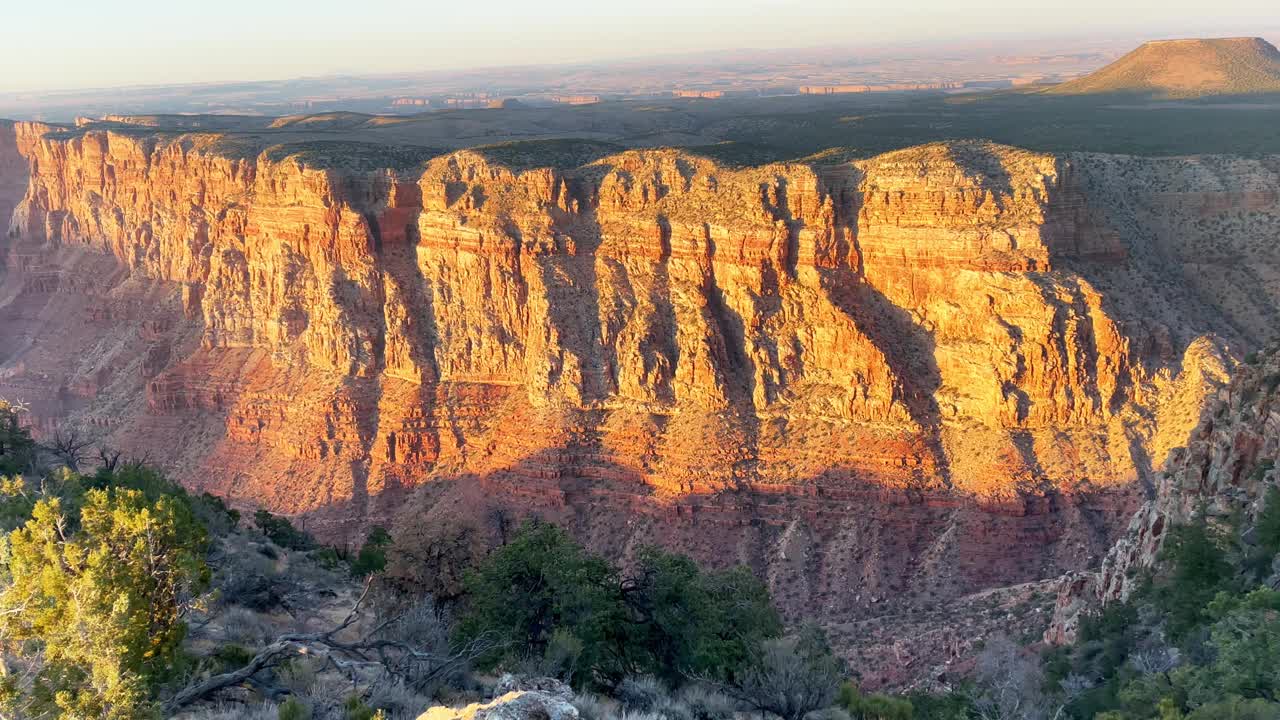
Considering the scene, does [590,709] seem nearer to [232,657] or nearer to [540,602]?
[232,657]

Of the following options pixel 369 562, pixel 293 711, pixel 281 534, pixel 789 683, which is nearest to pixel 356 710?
pixel 293 711

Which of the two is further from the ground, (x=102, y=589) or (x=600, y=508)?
(x=102, y=589)

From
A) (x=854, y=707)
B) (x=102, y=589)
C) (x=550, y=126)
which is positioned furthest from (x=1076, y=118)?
(x=102, y=589)

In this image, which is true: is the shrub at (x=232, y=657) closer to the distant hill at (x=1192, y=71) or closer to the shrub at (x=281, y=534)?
the shrub at (x=281, y=534)

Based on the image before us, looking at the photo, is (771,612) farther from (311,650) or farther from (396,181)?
(396,181)

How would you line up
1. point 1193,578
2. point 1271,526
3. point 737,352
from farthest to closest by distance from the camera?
point 737,352, point 1193,578, point 1271,526

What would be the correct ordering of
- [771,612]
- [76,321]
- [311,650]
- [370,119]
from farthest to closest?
1. [370,119]
2. [76,321]
3. [771,612]
4. [311,650]

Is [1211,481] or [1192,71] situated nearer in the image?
[1211,481]
